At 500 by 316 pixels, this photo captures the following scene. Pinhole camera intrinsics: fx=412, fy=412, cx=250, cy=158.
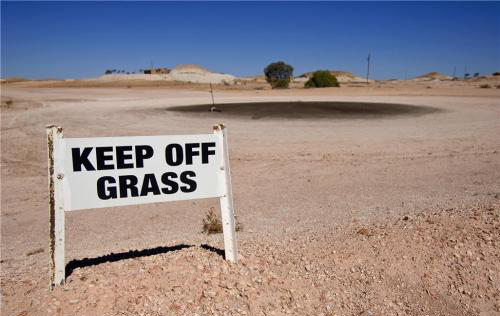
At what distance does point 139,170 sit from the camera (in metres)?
3.79

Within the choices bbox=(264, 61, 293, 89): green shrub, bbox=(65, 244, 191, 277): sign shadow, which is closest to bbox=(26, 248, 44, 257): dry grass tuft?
bbox=(65, 244, 191, 277): sign shadow

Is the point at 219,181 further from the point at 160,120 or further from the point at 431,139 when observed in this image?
the point at 160,120

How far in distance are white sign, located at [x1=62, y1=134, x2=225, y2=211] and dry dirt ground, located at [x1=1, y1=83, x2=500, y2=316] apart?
738 millimetres

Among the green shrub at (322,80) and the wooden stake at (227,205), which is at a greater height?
the wooden stake at (227,205)

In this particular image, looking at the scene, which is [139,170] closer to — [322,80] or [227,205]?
[227,205]

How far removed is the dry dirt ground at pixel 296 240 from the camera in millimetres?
3617

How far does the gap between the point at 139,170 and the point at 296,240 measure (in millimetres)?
2196

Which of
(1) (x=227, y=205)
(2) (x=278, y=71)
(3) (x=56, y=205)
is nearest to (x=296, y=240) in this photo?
(1) (x=227, y=205)

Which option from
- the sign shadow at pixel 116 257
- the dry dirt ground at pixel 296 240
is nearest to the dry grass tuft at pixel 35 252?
the dry dirt ground at pixel 296 240

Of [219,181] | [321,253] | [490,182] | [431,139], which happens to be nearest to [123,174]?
[219,181]

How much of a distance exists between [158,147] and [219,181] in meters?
0.67

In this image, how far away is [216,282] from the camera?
3768 mm

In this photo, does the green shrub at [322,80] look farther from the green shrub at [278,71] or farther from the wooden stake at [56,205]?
the wooden stake at [56,205]

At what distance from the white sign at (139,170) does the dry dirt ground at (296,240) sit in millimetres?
738
